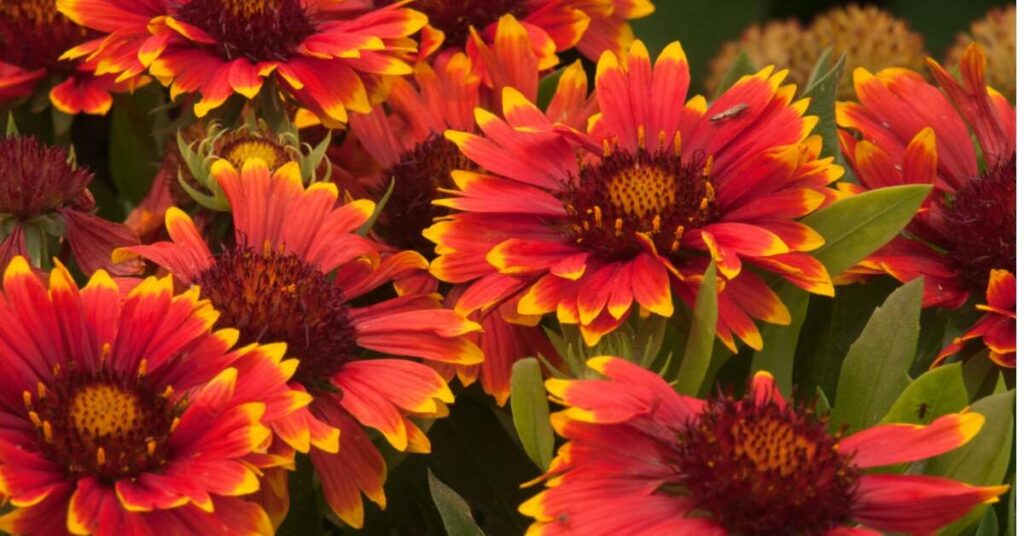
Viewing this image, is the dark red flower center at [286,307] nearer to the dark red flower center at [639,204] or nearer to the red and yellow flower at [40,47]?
the dark red flower center at [639,204]

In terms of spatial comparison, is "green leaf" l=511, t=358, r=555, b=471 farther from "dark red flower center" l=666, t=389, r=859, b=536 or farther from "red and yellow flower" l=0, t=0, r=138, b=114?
"red and yellow flower" l=0, t=0, r=138, b=114

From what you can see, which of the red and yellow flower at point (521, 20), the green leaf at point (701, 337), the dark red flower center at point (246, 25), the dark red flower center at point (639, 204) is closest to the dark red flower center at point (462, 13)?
the red and yellow flower at point (521, 20)

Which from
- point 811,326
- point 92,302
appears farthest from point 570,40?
point 92,302

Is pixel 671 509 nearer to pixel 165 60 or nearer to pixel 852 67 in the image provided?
pixel 165 60

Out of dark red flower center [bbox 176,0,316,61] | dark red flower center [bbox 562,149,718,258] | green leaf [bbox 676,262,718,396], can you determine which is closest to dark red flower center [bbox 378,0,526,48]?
dark red flower center [bbox 176,0,316,61]

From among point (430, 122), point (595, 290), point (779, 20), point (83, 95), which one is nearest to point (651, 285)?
point (595, 290)

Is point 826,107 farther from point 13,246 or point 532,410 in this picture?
point 13,246
